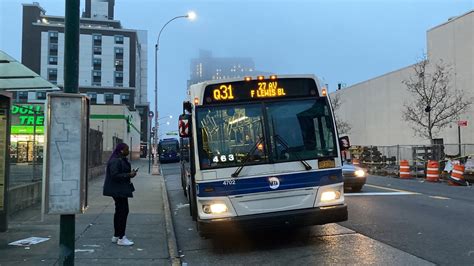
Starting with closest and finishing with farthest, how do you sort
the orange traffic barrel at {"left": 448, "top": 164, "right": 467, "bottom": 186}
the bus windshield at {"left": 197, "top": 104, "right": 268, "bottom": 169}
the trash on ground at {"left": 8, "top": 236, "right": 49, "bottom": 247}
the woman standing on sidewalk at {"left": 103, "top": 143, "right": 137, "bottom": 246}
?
1. the bus windshield at {"left": 197, "top": 104, "right": 268, "bottom": 169}
2. the trash on ground at {"left": 8, "top": 236, "right": 49, "bottom": 247}
3. the woman standing on sidewalk at {"left": 103, "top": 143, "right": 137, "bottom": 246}
4. the orange traffic barrel at {"left": 448, "top": 164, "right": 467, "bottom": 186}

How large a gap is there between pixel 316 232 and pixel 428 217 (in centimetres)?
310

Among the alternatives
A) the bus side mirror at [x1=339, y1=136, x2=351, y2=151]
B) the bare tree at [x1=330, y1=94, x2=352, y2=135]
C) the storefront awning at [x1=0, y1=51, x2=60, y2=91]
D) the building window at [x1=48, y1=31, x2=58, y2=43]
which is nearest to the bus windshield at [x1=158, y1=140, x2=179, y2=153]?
the bare tree at [x1=330, y1=94, x2=352, y2=135]

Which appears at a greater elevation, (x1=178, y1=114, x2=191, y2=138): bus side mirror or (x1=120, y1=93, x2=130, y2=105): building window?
(x1=120, y1=93, x2=130, y2=105): building window

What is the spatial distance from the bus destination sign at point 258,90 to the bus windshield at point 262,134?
154mm

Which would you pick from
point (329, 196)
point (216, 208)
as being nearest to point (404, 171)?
point (329, 196)

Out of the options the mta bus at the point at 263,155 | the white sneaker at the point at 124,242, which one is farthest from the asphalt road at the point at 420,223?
Result: the white sneaker at the point at 124,242

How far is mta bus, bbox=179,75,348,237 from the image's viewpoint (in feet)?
24.9

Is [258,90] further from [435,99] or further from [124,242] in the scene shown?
[435,99]

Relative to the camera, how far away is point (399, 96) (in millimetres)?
40781

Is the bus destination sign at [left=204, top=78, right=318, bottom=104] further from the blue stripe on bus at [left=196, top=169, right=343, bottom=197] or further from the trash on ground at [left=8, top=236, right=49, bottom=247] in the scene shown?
the trash on ground at [left=8, top=236, right=49, bottom=247]

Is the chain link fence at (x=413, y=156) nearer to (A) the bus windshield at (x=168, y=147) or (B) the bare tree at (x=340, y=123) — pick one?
(B) the bare tree at (x=340, y=123)

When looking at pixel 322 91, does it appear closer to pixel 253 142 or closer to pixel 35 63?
pixel 253 142

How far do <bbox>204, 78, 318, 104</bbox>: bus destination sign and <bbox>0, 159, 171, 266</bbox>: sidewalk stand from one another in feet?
8.95

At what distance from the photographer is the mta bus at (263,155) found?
7.59 metres
